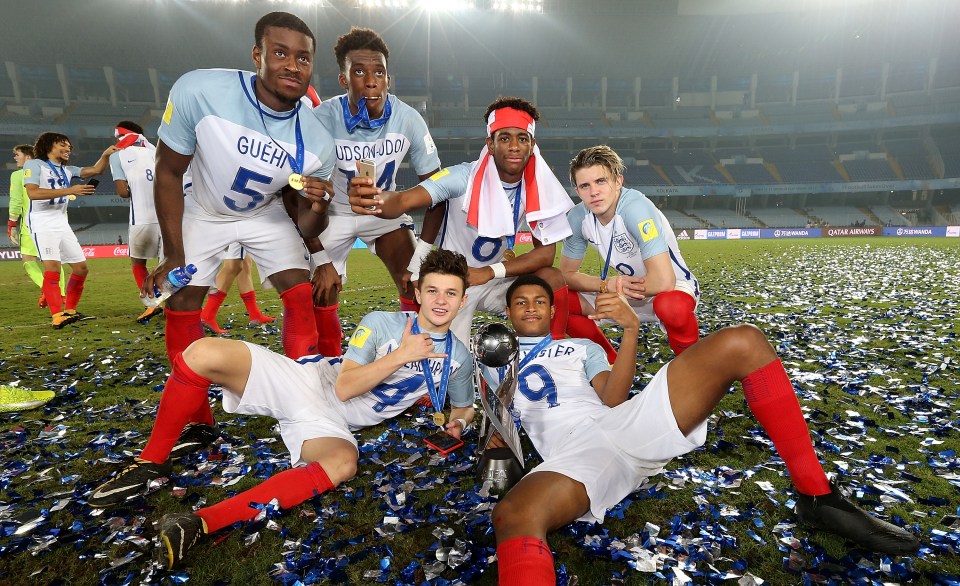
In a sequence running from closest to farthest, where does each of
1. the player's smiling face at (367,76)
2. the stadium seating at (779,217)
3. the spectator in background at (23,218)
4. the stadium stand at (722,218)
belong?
the player's smiling face at (367,76) < the spectator in background at (23,218) < the stadium seating at (779,217) < the stadium stand at (722,218)

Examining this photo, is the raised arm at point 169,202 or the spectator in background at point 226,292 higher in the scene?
the raised arm at point 169,202

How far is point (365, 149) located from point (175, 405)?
A: 9.34ft

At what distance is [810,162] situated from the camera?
47.0m

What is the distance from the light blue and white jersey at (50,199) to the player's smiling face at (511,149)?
306 inches

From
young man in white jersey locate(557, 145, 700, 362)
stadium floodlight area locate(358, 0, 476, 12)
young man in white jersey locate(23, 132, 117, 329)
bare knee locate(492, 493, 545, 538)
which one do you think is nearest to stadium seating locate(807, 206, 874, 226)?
stadium floodlight area locate(358, 0, 476, 12)

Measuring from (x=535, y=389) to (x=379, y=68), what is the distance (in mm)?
3077

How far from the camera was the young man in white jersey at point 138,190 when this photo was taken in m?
6.84

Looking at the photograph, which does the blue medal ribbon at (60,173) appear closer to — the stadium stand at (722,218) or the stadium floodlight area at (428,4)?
the stadium floodlight area at (428,4)

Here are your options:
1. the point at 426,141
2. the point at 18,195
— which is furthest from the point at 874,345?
the point at 18,195

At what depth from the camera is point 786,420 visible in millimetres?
2492

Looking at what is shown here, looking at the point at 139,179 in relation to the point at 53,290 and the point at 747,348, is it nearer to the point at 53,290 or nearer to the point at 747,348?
the point at 53,290

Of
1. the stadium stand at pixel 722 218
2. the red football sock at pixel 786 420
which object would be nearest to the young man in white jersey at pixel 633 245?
the red football sock at pixel 786 420

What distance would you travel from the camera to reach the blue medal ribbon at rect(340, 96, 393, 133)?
15.4 feet

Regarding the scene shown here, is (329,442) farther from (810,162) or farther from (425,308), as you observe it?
(810,162)
